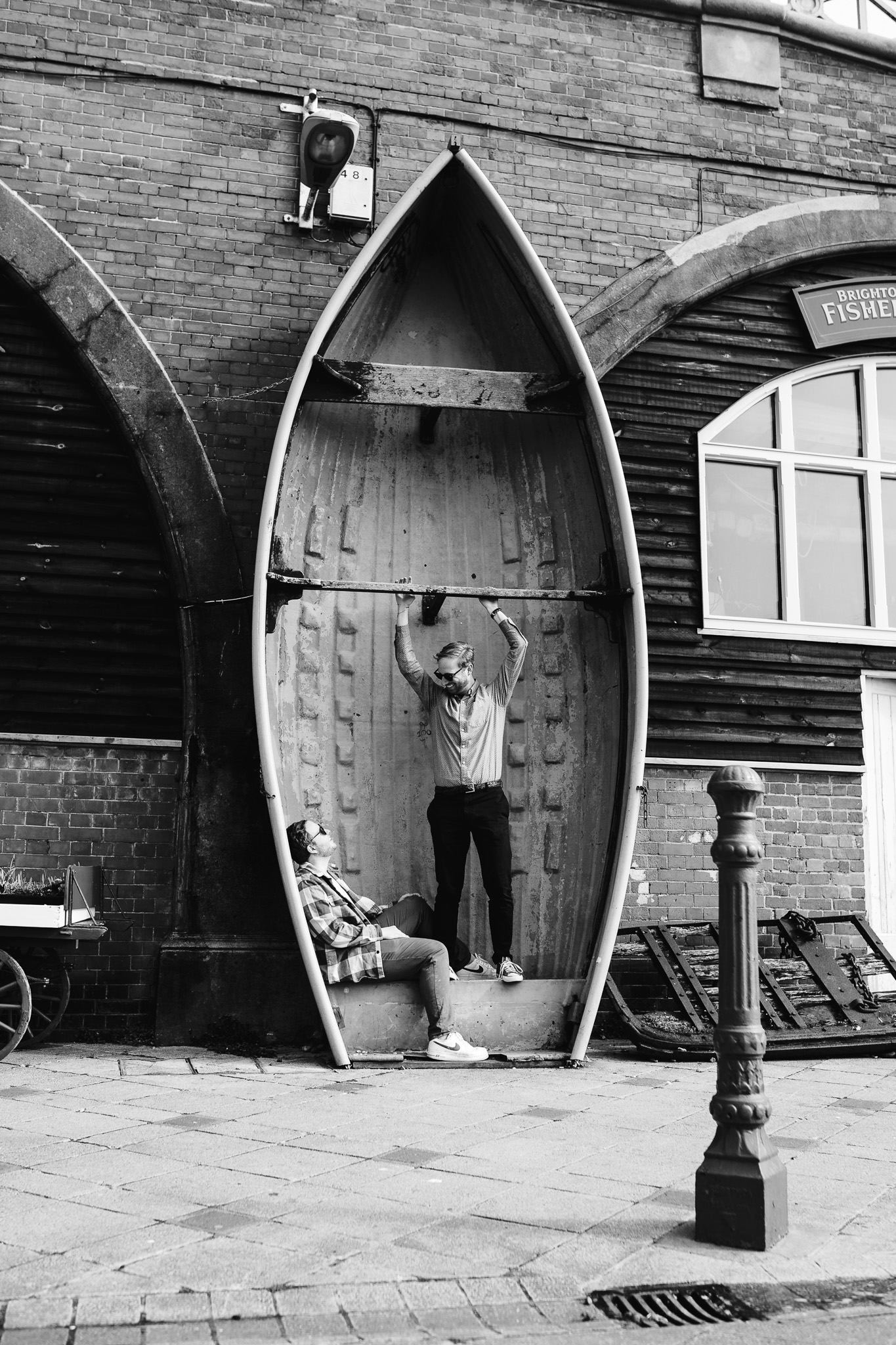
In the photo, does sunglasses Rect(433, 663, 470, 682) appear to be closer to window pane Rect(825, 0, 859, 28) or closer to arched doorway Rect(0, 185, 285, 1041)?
arched doorway Rect(0, 185, 285, 1041)

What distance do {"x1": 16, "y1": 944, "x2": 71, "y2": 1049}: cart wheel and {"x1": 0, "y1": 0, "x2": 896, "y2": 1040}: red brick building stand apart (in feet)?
0.91

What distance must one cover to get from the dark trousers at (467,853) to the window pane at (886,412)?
4.11m

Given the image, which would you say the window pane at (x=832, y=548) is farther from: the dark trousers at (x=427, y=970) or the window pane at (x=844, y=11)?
the dark trousers at (x=427, y=970)

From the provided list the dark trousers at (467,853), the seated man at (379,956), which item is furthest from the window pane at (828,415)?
the seated man at (379,956)

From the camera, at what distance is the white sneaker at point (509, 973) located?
584 cm

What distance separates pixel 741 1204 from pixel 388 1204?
98 cm

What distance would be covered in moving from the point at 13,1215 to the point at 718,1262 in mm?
1874

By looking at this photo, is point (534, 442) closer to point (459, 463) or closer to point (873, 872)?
point (459, 463)

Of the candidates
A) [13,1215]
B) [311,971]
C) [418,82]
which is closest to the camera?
[13,1215]

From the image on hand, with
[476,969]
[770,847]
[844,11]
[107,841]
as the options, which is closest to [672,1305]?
[476,969]

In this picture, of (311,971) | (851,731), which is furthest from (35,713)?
(851,731)

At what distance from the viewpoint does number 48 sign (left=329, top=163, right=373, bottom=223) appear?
723cm

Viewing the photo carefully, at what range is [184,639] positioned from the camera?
21.8 ft

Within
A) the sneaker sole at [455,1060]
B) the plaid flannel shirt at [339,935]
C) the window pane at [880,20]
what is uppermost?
the window pane at [880,20]
